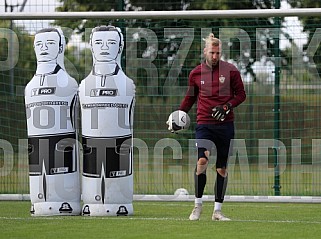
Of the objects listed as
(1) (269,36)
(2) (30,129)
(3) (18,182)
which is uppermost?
(1) (269,36)

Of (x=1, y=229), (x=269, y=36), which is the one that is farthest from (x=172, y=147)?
(x=1, y=229)

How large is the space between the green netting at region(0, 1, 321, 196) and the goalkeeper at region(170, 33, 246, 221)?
4.04m

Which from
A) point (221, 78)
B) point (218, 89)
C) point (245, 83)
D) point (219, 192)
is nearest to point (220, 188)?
point (219, 192)

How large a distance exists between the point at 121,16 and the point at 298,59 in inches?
133

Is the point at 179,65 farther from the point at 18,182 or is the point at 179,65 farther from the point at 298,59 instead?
the point at 18,182

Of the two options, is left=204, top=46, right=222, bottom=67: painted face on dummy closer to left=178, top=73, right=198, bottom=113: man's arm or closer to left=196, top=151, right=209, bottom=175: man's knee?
left=178, top=73, right=198, bottom=113: man's arm

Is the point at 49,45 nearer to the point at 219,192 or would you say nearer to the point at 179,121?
the point at 179,121

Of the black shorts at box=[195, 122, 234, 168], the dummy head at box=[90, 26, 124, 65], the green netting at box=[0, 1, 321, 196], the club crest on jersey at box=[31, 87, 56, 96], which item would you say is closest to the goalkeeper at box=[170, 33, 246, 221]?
the black shorts at box=[195, 122, 234, 168]

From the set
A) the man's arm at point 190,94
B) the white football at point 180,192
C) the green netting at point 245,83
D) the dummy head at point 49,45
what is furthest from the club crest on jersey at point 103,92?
the green netting at point 245,83

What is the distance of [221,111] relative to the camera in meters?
10.7

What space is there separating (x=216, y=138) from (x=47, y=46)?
2223 millimetres

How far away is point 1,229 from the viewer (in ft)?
32.4

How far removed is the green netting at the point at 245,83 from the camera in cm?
1502

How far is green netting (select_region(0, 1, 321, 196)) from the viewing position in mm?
15023
